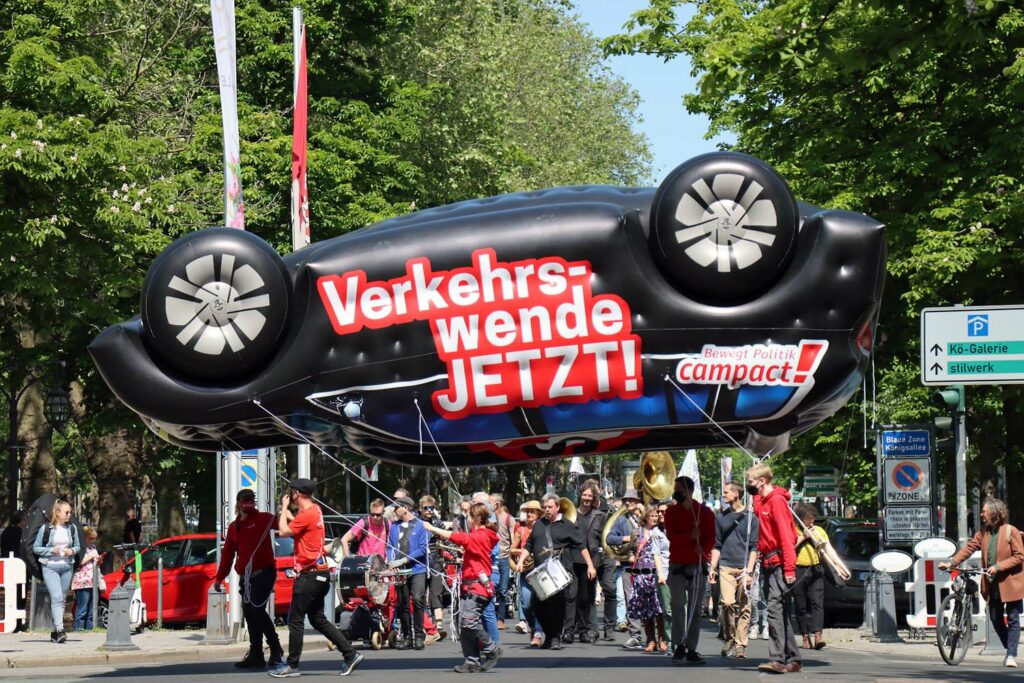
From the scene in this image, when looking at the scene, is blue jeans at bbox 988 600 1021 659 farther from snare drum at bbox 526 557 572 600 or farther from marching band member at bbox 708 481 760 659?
snare drum at bbox 526 557 572 600

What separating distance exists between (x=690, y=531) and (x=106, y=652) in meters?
7.31

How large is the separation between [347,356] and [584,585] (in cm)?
751

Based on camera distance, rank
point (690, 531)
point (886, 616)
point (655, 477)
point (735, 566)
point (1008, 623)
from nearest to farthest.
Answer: point (690, 531) < point (1008, 623) < point (735, 566) < point (886, 616) < point (655, 477)

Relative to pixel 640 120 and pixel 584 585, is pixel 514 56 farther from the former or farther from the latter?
pixel 584 585

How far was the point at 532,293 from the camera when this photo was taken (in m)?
13.8

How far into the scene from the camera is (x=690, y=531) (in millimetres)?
16219

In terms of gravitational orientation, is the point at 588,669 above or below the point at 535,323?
below

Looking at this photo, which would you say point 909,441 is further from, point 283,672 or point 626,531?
point 283,672

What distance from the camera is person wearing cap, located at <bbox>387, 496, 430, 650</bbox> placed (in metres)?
19.5

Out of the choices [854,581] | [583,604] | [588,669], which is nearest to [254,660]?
[588,669]

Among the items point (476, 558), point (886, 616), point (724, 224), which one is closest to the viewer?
point (724, 224)

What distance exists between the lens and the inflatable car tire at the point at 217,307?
1397 cm

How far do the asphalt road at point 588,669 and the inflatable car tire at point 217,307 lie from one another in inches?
116

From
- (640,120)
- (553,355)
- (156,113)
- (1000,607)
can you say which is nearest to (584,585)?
(1000,607)
